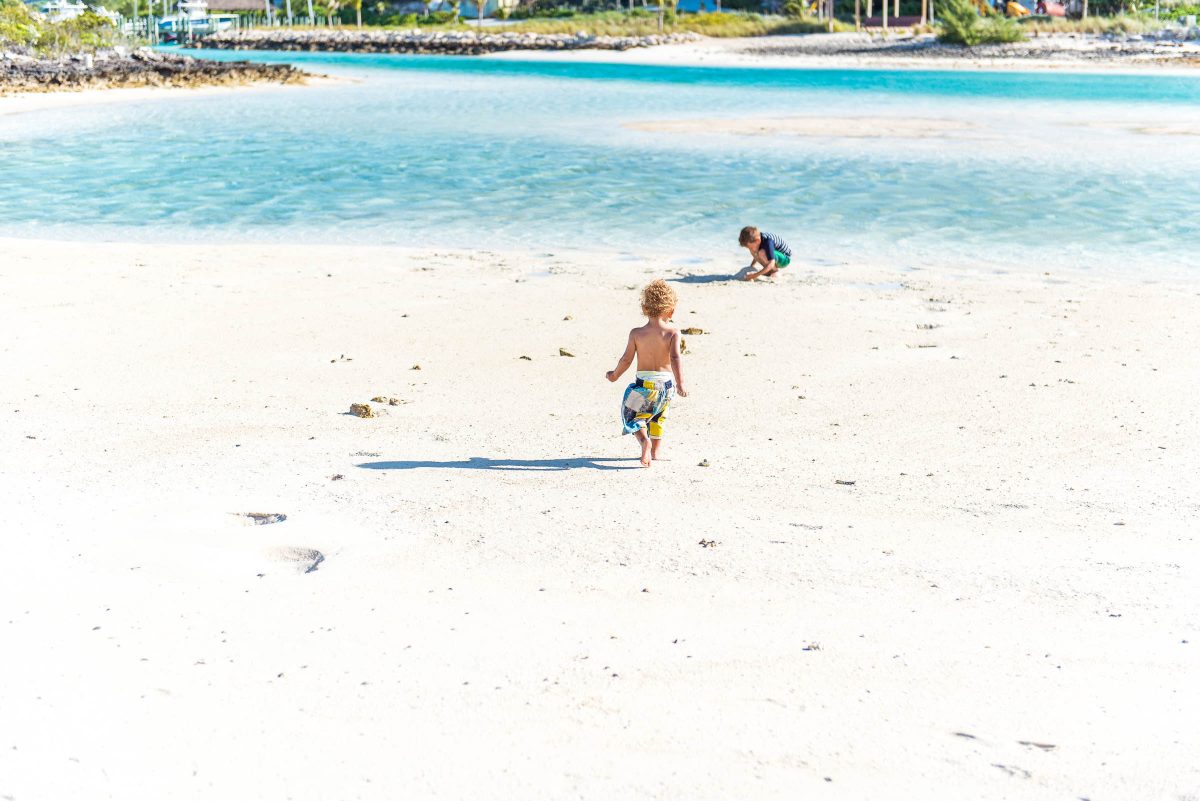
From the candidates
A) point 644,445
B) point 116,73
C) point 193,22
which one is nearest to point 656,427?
point 644,445

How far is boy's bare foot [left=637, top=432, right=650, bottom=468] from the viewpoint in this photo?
6.41 meters

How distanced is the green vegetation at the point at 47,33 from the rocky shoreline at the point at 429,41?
26.0 m

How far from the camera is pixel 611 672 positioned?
412cm

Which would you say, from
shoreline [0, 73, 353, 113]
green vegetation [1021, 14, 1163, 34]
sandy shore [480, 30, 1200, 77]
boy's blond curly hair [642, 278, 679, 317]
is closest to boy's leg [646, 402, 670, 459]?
boy's blond curly hair [642, 278, 679, 317]

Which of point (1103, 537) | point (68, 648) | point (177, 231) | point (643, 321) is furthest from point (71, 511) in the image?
point (177, 231)

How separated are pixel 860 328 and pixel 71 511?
20.2 feet

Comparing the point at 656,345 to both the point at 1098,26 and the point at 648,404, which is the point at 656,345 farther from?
the point at 1098,26

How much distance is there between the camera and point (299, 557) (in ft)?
16.8

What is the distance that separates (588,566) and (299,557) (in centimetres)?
116

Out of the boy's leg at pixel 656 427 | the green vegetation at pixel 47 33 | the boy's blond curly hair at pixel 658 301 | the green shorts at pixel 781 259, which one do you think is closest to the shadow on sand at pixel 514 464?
the boy's leg at pixel 656 427

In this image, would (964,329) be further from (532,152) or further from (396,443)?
(532,152)

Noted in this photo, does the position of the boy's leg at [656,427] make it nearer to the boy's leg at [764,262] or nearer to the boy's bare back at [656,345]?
the boy's bare back at [656,345]

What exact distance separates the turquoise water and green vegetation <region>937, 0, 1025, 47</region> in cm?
2797

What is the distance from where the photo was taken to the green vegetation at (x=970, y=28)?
2616 inches
